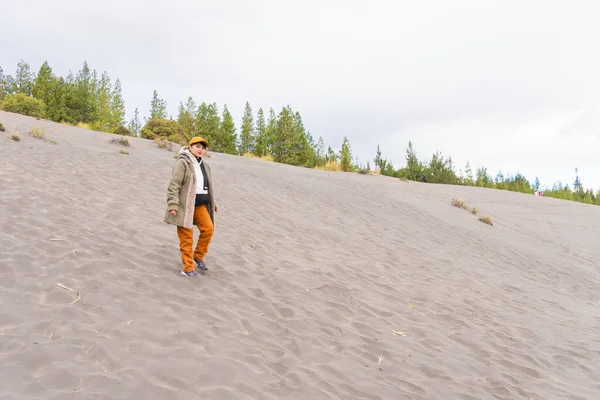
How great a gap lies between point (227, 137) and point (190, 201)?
4290 centimetres

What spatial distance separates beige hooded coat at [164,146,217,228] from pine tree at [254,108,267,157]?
39825 mm

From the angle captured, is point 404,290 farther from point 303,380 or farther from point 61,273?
point 61,273

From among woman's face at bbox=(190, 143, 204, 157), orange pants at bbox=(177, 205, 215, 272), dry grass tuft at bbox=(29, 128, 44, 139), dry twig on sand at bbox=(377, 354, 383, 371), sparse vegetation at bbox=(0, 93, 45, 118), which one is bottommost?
dry twig on sand at bbox=(377, 354, 383, 371)

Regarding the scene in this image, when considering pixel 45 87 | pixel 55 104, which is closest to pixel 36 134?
pixel 55 104

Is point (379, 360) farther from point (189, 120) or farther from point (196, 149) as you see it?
point (189, 120)

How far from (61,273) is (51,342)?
1.55 meters

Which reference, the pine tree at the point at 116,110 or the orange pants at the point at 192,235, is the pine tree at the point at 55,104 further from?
the orange pants at the point at 192,235

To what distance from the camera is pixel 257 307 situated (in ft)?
16.4

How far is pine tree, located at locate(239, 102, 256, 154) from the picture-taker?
173 ft

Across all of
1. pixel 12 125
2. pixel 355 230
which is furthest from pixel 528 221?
pixel 12 125

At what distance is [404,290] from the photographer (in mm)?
6758

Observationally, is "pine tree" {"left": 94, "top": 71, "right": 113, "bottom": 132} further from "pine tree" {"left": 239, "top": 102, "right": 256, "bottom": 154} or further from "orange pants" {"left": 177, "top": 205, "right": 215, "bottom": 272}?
"orange pants" {"left": 177, "top": 205, "right": 215, "bottom": 272}

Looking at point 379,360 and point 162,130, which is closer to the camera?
point 379,360

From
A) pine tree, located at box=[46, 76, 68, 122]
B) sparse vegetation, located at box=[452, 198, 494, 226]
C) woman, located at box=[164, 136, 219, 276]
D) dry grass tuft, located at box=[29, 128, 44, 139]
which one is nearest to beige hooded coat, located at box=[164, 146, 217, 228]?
woman, located at box=[164, 136, 219, 276]
